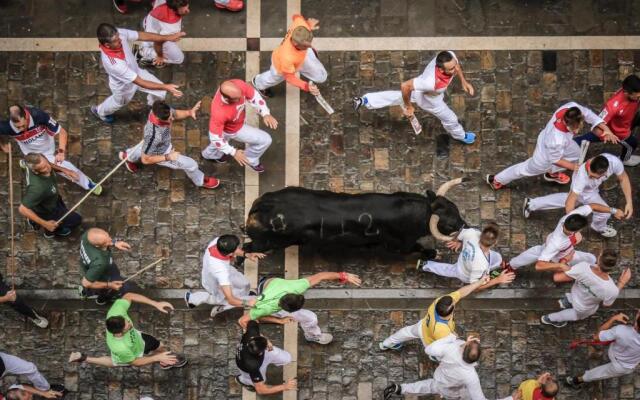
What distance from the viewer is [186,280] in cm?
1227

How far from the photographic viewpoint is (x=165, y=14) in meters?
11.9

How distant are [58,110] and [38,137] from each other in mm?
1596

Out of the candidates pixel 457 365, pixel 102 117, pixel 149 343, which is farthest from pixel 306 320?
pixel 102 117

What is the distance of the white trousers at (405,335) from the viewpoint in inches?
436

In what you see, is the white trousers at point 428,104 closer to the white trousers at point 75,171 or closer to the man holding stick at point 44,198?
the white trousers at point 75,171

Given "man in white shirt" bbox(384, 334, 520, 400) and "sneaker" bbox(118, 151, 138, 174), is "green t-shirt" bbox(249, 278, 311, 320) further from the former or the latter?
"sneaker" bbox(118, 151, 138, 174)

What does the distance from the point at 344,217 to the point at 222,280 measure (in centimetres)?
183

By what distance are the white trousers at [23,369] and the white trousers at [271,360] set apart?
2.87m

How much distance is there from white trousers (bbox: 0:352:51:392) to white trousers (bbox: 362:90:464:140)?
6205 mm

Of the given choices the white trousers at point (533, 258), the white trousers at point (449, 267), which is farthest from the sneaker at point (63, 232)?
the white trousers at point (533, 258)

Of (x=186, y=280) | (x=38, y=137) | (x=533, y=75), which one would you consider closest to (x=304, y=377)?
(x=186, y=280)

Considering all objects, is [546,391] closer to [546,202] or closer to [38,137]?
[546,202]

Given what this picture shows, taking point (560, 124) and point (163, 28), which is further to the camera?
point (163, 28)

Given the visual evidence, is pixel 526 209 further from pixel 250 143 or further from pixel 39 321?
pixel 39 321
